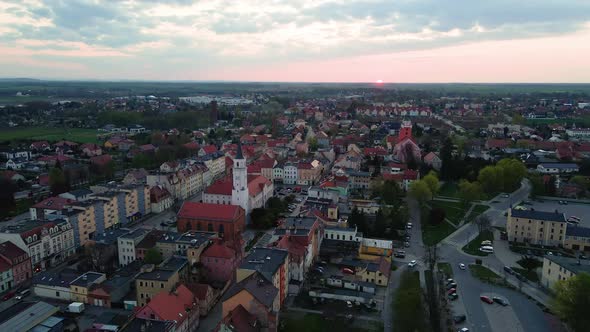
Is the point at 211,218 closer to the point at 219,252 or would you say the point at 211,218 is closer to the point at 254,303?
the point at 219,252

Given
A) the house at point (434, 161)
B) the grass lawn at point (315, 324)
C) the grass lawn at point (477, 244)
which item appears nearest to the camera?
the grass lawn at point (315, 324)

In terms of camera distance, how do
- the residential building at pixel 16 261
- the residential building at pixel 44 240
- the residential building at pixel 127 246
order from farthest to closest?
the residential building at pixel 127 246, the residential building at pixel 44 240, the residential building at pixel 16 261

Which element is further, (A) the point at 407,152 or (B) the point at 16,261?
(A) the point at 407,152

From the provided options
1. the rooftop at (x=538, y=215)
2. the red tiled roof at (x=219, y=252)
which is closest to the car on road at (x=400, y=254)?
the rooftop at (x=538, y=215)

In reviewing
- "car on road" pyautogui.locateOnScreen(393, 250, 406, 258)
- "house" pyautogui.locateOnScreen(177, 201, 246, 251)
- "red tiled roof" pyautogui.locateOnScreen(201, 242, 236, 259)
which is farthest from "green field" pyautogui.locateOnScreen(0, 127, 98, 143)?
"car on road" pyautogui.locateOnScreen(393, 250, 406, 258)

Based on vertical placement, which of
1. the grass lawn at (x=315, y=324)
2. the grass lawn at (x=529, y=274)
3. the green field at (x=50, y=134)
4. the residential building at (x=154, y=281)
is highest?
the green field at (x=50, y=134)

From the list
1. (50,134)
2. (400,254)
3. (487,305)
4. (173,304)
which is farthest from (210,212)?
(50,134)

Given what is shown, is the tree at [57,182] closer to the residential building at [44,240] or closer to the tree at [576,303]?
the residential building at [44,240]
